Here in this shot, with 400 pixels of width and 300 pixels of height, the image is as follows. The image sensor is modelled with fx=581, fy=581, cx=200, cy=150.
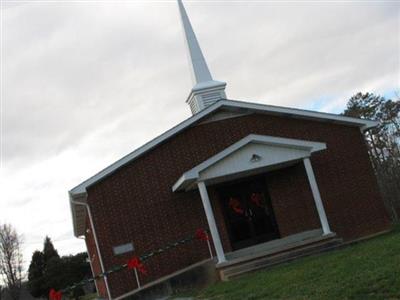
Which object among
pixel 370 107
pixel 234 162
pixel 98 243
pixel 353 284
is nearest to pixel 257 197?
pixel 234 162

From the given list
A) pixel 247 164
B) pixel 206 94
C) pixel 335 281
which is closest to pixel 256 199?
pixel 247 164

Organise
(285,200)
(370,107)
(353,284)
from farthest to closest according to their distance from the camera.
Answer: (370,107) < (285,200) < (353,284)

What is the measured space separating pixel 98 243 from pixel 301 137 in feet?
24.0

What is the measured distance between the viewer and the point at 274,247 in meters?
17.3

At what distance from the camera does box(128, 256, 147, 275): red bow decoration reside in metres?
16.3

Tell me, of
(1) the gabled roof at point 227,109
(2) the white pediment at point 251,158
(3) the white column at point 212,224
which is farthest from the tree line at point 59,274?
(2) the white pediment at point 251,158

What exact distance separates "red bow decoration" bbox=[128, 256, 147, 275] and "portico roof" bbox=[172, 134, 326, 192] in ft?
7.82

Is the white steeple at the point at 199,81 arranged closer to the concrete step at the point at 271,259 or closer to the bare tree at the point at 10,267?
the concrete step at the point at 271,259

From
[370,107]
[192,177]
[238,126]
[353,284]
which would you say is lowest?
[353,284]

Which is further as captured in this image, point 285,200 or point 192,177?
point 285,200

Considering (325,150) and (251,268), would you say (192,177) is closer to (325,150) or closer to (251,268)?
(251,268)

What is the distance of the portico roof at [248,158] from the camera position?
16516mm

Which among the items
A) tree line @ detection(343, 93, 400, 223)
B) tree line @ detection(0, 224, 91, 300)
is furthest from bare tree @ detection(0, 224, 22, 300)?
tree line @ detection(343, 93, 400, 223)

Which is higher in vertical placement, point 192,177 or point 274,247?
point 192,177
